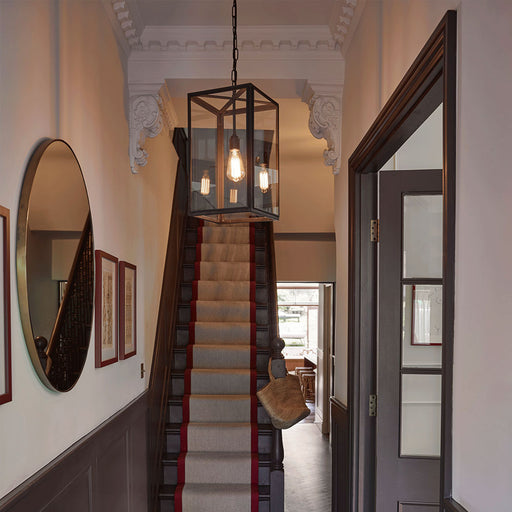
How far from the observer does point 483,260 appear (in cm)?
144

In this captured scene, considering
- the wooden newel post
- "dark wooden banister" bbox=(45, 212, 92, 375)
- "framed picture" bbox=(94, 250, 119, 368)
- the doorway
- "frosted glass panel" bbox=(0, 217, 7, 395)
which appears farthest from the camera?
the doorway

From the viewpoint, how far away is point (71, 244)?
8.08 feet

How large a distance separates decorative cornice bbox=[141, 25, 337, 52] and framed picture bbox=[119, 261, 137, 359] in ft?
4.88

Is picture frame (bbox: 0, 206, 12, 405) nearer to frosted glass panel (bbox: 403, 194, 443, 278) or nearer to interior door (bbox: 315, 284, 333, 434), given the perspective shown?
frosted glass panel (bbox: 403, 194, 443, 278)

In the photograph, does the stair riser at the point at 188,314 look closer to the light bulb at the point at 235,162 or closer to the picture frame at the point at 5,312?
the light bulb at the point at 235,162

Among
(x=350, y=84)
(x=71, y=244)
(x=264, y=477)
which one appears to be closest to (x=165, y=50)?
(x=350, y=84)

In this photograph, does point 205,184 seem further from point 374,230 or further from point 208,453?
point 208,453

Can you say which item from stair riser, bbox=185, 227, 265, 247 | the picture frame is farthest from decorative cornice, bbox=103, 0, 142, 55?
stair riser, bbox=185, 227, 265, 247

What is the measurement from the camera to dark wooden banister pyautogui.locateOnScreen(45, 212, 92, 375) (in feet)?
7.33

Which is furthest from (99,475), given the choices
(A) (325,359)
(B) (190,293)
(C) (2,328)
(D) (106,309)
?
(A) (325,359)

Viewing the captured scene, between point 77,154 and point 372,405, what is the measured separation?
2044 millimetres

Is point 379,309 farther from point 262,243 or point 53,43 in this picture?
point 262,243

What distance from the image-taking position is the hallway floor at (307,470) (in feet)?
17.5

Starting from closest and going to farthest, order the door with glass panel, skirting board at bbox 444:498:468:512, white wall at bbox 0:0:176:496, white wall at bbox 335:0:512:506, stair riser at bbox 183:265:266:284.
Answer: white wall at bbox 335:0:512:506 → skirting board at bbox 444:498:468:512 → white wall at bbox 0:0:176:496 → the door with glass panel → stair riser at bbox 183:265:266:284
